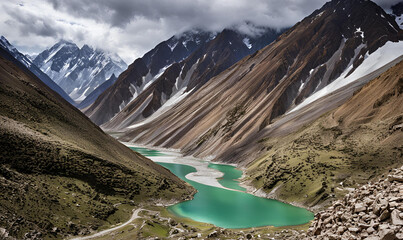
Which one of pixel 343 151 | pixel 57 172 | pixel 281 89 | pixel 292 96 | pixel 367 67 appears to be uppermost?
pixel 367 67

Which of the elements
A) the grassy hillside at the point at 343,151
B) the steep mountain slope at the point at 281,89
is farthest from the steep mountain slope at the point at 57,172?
the steep mountain slope at the point at 281,89

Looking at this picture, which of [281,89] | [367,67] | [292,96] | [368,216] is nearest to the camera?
[368,216]

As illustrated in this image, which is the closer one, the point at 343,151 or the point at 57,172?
the point at 57,172

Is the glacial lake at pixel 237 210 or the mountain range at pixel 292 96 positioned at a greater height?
the mountain range at pixel 292 96

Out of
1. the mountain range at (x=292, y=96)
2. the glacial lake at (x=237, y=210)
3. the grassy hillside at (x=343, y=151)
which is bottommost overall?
the glacial lake at (x=237, y=210)

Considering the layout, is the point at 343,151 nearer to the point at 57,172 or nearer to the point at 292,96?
the point at 57,172

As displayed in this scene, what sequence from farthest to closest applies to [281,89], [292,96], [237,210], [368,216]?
[281,89], [292,96], [237,210], [368,216]

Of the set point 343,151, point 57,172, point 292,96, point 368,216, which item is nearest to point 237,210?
point 343,151

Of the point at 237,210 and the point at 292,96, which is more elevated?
the point at 292,96

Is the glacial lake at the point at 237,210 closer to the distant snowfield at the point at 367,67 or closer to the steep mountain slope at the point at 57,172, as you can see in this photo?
the steep mountain slope at the point at 57,172
